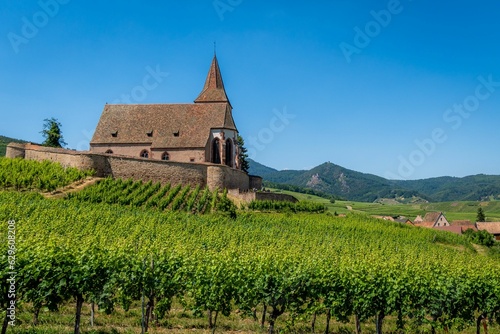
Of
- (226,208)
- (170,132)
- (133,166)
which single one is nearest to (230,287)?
(226,208)

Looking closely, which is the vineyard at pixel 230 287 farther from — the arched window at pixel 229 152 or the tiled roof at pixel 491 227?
the tiled roof at pixel 491 227

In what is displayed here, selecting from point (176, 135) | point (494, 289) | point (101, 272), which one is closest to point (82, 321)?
point (101, 272)

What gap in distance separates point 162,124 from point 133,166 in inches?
307

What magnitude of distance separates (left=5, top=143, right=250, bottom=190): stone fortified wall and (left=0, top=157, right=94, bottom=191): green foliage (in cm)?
130

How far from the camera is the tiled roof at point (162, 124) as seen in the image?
4894 centimetres

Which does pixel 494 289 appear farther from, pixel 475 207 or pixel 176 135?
pixel 475 207

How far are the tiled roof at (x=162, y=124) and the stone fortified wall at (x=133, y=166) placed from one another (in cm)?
369

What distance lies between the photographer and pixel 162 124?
5034 centimetres

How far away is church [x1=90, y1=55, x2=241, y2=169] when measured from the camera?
4853 centimetres

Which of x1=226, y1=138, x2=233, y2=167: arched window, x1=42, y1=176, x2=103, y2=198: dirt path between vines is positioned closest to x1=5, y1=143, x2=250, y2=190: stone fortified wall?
x1=42, y1=176, x2=103, y2=198: dirt path between vines

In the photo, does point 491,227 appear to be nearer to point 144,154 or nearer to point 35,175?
point 144,154

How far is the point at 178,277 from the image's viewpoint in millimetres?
14000

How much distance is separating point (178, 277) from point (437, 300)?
9.48 metres

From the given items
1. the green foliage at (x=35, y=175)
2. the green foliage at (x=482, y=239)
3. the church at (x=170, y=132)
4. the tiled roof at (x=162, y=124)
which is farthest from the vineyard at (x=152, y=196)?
the green foliage at (x=482, y=239)
